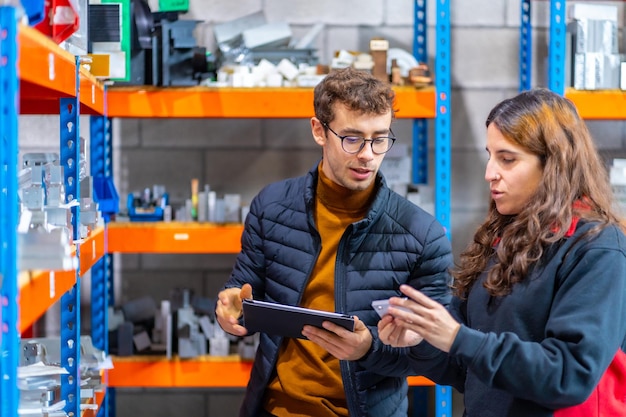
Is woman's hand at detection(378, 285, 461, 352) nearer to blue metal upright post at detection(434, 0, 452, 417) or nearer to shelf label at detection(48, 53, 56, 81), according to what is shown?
shelf label at detection(48, 53, 56, 81)

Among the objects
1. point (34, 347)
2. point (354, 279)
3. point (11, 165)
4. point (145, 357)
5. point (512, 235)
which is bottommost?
point (145, 357)

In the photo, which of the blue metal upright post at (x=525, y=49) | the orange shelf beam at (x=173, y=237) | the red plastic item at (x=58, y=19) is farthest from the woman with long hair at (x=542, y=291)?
the blue metal upright post at (x=525, y=49)

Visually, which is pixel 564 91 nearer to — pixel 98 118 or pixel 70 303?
pixel 98 118

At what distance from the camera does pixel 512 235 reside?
1.88 m

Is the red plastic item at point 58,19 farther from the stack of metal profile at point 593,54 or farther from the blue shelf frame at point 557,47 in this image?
the stack of metal profile at point 593,54

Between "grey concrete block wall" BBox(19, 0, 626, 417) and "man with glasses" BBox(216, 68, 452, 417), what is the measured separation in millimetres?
1669

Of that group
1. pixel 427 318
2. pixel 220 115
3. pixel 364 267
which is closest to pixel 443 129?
pixel 220 115

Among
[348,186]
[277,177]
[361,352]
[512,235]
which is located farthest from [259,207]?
[277,177]

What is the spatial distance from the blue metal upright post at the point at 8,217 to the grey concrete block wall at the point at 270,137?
267cm

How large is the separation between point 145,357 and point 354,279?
146cm

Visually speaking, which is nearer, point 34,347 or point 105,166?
point 34,347

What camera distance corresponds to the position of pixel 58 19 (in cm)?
199

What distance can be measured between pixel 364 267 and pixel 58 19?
1.08m

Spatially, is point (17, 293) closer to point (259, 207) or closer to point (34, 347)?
point (34, 347)
